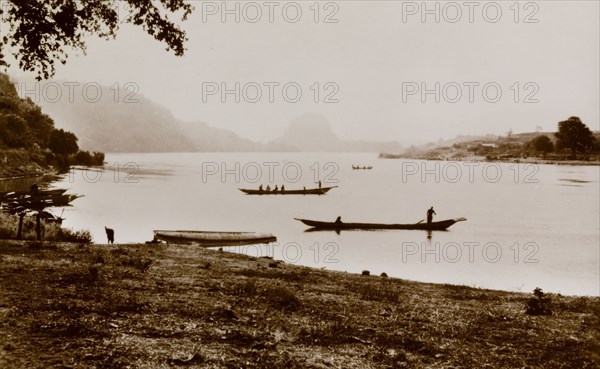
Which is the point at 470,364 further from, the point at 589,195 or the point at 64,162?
the point at 64,162

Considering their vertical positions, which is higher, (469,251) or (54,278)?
(54,278)

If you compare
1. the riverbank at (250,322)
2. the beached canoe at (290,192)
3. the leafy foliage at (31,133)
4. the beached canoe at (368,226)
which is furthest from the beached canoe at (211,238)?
the leafy foliage at (31,133)

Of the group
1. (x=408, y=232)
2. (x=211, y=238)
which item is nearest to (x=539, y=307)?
(x=211, y=238)

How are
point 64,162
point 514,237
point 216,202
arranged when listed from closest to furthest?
point 514,237 → point 216,202 → point 64,162

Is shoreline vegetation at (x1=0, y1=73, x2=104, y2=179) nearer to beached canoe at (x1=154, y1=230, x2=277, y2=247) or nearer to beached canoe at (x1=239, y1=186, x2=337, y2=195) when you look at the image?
beached canoe at (x1=239, y1=186, x2=337, y2=195)

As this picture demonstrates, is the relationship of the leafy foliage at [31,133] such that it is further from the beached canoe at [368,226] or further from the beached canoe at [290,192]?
the beached canoe at [368,226]

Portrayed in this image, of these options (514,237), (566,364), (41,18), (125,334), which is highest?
(41,18)

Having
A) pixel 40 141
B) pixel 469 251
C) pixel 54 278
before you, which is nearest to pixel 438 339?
pixel 54 278

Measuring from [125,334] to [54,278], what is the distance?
5594 millimetres

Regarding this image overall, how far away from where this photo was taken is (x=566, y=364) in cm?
1067

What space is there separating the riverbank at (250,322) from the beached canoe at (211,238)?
58.4 ft

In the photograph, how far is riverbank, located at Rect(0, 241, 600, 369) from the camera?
31.0ft

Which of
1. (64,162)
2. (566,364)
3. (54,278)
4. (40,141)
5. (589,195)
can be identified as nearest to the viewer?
(566,364)

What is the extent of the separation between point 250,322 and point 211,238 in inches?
1067
